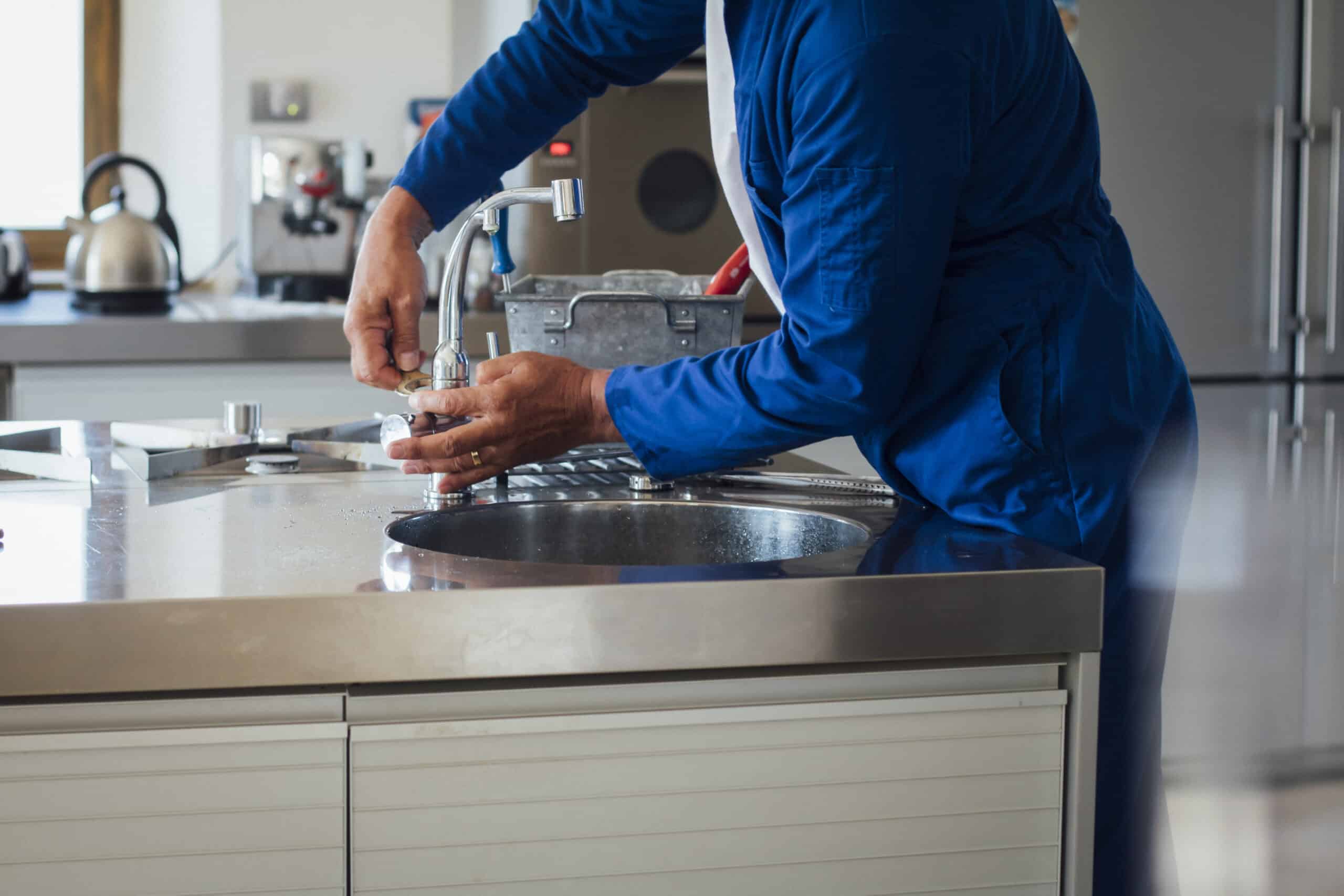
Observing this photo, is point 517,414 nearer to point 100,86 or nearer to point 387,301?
point 387,301

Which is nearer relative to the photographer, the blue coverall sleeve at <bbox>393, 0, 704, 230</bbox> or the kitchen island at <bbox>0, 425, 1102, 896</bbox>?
the kitchen island at <bbox>0, 425, 1102, 896</bbox>

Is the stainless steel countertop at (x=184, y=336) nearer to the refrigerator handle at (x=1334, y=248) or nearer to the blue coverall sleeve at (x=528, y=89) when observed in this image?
the blue coverall sleeve at (x=528, y=89)

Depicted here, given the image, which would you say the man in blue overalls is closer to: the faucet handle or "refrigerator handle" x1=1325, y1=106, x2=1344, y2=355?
the faucet handle

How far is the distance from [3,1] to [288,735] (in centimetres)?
299

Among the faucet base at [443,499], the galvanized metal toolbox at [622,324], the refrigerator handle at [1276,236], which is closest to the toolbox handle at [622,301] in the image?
the galvanized metal toolbox at [622,324]

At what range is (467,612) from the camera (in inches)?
28.3

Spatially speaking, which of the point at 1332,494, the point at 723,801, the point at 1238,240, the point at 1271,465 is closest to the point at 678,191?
the point at 1238,240

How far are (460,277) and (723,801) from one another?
55cm

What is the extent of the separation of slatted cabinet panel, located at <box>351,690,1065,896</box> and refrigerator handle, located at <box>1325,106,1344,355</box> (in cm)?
219

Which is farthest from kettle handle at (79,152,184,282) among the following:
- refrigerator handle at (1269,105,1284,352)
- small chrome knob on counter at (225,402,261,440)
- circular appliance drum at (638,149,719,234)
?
refrigerator handle at (1269,105,1284,352)

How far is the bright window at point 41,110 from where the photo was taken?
3115mm

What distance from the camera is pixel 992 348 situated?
0.89 metres

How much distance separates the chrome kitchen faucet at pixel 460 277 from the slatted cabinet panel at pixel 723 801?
0.32 metres

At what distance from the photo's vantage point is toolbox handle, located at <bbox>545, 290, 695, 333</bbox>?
1186mm
